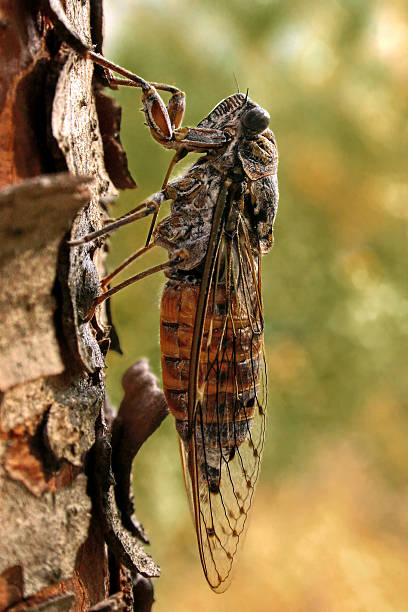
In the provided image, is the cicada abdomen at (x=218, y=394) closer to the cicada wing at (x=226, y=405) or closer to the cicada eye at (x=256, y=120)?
the cicada wing at (x=226, y=405)

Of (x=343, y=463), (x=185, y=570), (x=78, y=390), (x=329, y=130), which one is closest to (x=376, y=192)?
(x=329, y=130)

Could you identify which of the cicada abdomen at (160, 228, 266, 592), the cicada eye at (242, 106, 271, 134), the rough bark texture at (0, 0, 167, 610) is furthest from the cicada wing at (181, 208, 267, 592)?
the rough bark texture at (0, 0, 167, 610)

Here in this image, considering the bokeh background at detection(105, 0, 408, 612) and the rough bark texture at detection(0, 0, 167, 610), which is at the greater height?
the bokeh background at detection(105, 0, 408, 612)

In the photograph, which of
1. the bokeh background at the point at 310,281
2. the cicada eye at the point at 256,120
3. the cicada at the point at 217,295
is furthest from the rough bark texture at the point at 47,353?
the bokeh background at the point at 310,281

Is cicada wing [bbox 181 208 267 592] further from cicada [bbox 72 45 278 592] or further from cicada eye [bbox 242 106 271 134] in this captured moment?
cicada eye [bbox 242 106 271 134]

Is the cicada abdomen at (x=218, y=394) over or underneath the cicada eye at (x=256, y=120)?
underneath

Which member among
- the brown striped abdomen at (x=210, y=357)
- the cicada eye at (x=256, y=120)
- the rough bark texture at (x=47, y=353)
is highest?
the cicada eye at (x=256, y=120)

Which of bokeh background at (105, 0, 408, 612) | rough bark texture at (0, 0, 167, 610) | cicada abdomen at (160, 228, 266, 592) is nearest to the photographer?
rough bark texture at (0, 0, 167, 610)

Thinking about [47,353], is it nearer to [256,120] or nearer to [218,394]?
[218,394]
